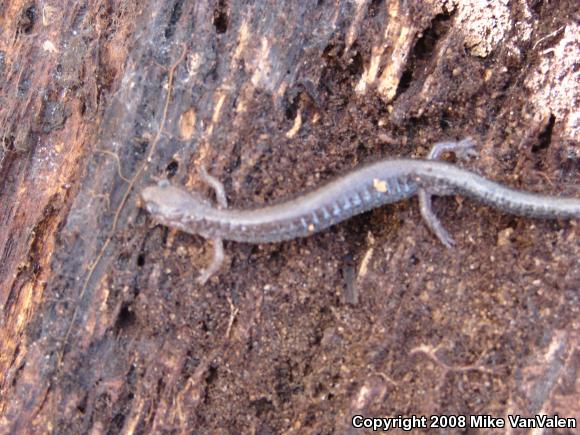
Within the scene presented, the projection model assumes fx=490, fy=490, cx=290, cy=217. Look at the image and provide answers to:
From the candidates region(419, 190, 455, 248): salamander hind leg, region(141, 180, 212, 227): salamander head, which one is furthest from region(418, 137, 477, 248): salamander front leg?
region(141, 180, 212, 227): salamander head

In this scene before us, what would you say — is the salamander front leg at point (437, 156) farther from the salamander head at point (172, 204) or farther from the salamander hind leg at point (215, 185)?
the salamander head at point (172, 204)

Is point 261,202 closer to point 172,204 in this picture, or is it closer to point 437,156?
point 172,204

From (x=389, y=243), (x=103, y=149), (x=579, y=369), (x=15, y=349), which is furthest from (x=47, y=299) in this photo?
(x=579, y=369)

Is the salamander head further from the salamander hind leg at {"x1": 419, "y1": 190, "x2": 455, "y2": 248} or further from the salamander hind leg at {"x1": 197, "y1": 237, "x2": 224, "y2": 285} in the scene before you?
the salamander hind leg at {"x1": 419, "y1": 190, "x2": 455, "y2": 248}

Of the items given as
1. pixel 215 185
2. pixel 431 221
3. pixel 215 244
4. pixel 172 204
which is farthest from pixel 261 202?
pixel 431 221

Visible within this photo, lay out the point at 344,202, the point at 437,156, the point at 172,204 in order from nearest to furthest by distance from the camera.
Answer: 1. the point at 172,204
2. the point at 344,202
3. the point at 437,156

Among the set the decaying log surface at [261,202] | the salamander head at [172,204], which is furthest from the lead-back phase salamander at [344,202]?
the decaying log surface at [261,202]

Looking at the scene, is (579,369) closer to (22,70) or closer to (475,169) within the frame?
(475,169)
